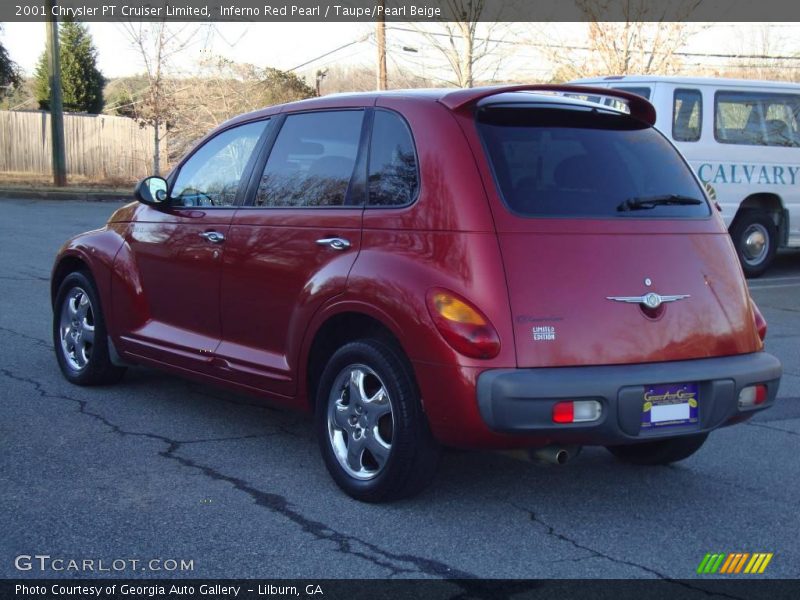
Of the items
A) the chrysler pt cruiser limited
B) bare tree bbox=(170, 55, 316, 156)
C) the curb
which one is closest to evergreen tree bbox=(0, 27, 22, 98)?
bare tree bbox=(170, 55, 316, 156)

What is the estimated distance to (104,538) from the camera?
4184 millimetres

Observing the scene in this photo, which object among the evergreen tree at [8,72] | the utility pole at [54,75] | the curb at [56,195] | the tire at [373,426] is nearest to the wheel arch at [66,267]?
the tire at [373,426]

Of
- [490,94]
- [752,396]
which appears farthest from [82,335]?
[752,396]

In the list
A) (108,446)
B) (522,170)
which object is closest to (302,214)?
(522,170)

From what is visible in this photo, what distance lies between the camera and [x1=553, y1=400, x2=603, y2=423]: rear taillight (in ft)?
13.8

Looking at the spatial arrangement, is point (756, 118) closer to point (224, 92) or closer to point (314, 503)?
point (314, 503)

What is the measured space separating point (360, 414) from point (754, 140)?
33.4ft

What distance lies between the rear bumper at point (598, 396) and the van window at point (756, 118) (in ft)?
30.6

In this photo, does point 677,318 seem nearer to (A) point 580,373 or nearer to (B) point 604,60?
(A) point 580,373

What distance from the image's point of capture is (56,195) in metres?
25.9

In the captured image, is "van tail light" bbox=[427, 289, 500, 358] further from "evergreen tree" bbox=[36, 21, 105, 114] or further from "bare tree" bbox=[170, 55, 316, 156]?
"evergreen tree" bbox=[36, 21, 105, 114]

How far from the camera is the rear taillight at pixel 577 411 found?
4.20m

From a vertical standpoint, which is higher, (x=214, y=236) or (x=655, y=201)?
(x=655, y=201)

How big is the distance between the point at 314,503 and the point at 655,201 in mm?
2097
